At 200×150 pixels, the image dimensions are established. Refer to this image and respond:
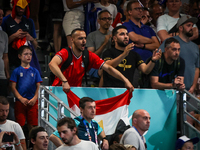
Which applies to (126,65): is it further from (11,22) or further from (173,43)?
(11,22)

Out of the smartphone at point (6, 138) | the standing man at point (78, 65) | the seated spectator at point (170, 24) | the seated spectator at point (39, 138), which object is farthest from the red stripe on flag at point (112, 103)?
the seated spectator at point (170, 24)

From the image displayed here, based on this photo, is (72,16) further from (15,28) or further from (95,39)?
(15,28)

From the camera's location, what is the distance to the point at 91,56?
670 cm

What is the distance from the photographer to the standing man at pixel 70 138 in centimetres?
466

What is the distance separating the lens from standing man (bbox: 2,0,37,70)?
292 inches

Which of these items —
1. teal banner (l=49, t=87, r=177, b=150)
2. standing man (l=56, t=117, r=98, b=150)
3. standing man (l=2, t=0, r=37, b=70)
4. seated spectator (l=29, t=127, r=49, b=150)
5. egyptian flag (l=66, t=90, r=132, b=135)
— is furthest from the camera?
standing man (l=2, t=0, r=37, b=70)

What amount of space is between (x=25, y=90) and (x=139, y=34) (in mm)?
2865

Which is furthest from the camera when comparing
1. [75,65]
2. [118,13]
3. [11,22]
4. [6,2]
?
[6,2]

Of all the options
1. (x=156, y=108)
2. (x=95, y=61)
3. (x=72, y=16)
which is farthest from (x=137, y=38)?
(x=156, y=108)

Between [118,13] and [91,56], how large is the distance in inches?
102

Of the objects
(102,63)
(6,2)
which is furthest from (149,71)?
(6,2)

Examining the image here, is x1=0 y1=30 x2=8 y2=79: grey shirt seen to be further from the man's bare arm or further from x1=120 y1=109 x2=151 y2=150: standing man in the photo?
x1=120 y1=109 x2=151 y2=150: standing man

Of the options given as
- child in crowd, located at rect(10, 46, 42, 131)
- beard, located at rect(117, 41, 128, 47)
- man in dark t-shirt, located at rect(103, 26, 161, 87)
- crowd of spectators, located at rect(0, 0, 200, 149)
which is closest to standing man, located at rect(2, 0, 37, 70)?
crowd of spectators, located at rect(0, 0, 200, 149)

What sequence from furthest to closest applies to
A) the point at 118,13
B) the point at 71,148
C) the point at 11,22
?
the point at 118,13 < the point at 11,22 < the point at 71,148
